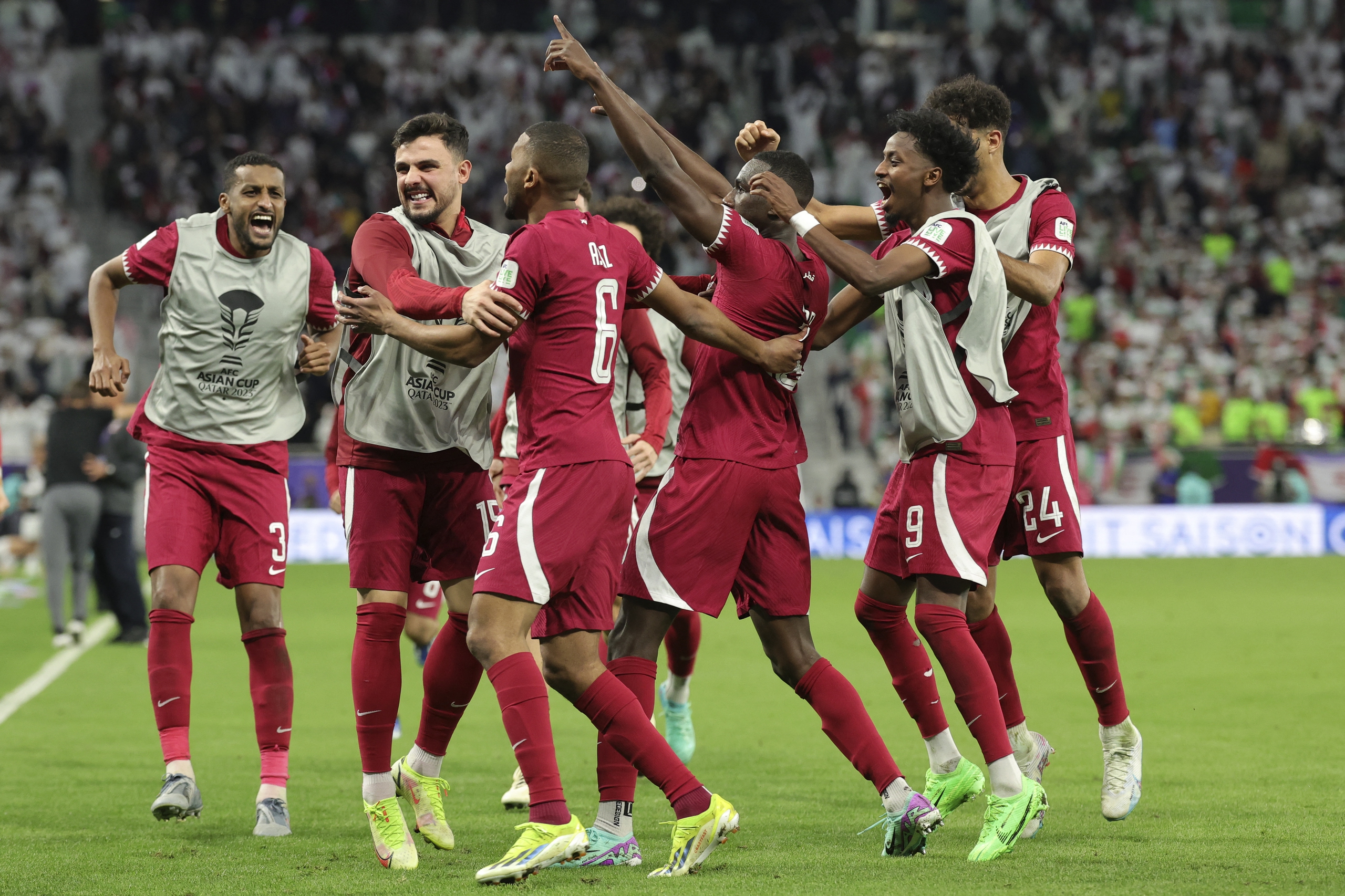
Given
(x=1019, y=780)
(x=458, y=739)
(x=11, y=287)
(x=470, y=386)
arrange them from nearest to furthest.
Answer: (x=1019, y=780) < (x=470, y=386) < (x=458, y=739) < (x=11, y=287)

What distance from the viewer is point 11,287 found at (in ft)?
82.6

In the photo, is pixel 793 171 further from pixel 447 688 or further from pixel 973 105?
pixel 447 688

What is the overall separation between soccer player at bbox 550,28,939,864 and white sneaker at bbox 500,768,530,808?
1.19 m

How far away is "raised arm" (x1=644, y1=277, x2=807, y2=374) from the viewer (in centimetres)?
525

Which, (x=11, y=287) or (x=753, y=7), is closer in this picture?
(x=11, y=287)

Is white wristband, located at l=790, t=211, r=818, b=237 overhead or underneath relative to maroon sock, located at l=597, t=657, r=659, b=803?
overhead

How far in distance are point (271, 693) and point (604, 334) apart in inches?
83.9

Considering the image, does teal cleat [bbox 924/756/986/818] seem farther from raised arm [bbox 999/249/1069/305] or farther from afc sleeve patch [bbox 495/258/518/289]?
afc sleeve patch [bbox 495/258/518/289]

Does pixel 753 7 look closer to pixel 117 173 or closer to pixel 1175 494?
pixel 117 173

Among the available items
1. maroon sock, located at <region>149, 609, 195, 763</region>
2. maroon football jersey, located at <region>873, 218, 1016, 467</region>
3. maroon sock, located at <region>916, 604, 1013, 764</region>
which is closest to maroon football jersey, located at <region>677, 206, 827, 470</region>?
maroon football jersey, located at <region>873, 218, 1016, 467</region>

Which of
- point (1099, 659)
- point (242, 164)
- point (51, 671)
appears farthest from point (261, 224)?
point (51, 671)

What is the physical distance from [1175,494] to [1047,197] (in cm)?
1550

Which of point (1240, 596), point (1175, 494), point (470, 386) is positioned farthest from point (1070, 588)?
point (1175, 494)

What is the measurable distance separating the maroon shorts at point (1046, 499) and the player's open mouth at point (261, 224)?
3.21 meters
